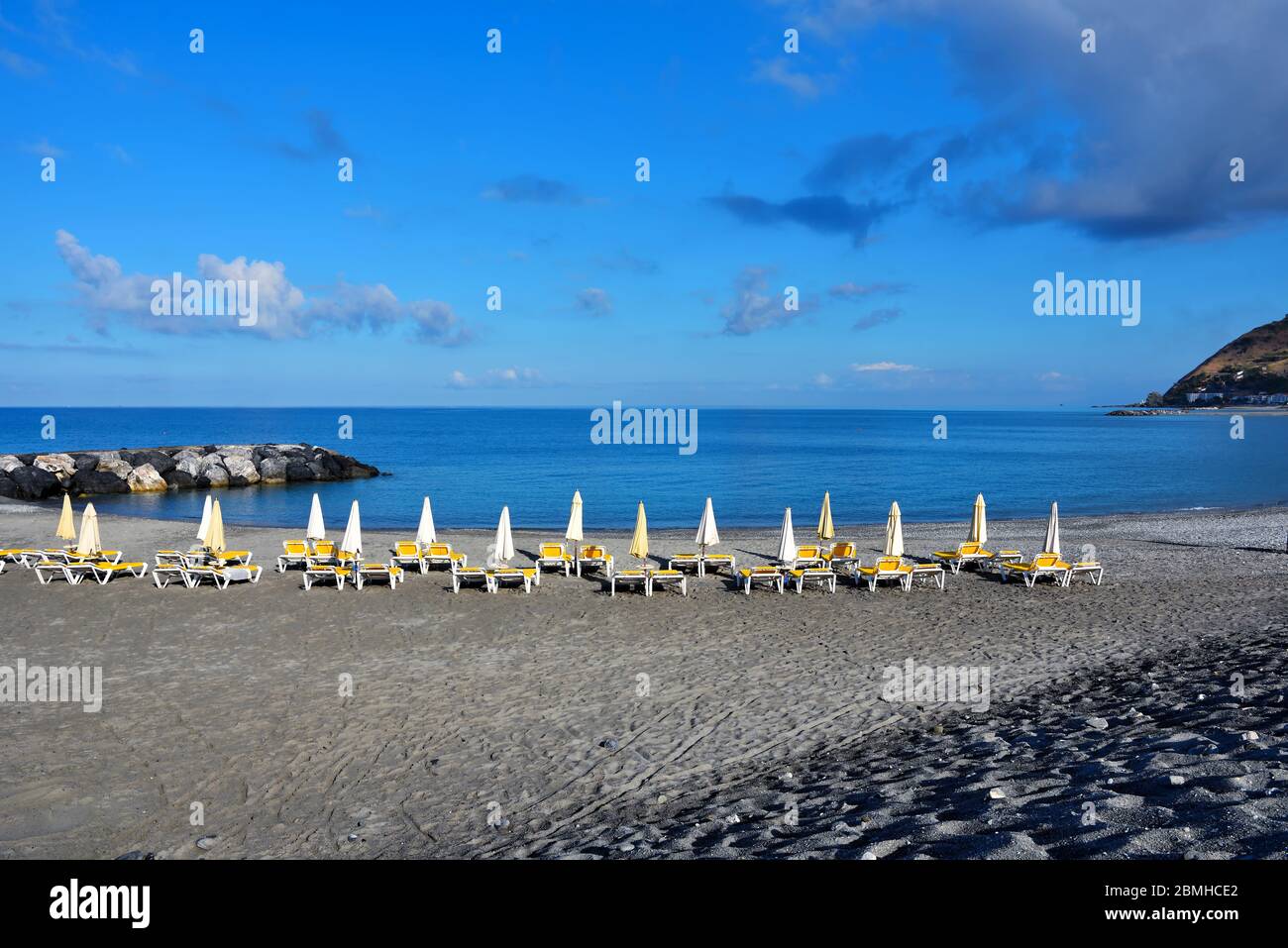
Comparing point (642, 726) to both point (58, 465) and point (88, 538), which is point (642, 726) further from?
point (58, 465)

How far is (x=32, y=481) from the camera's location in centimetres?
3722

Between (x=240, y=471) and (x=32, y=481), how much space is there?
384 inches

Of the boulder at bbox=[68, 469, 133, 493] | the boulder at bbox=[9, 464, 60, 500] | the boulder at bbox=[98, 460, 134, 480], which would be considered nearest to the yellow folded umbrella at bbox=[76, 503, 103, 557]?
the boulder at bbox=[9, 464, 60, 500]

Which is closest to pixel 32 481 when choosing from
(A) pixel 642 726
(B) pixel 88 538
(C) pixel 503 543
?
(B) pixel 88 538

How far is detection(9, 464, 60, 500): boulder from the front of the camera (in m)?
37.1

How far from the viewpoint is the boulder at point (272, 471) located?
153 feet

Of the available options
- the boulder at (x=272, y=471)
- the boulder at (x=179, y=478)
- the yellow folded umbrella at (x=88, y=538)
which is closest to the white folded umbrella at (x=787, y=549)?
the yellow folded umbrella at (x=88, y=538)

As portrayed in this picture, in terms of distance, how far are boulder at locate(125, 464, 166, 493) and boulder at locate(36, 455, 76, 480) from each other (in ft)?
8.24

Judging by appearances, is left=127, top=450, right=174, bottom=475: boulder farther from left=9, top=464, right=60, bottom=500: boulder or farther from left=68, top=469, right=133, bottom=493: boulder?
left=9, top=464, right=60, bottom=500: boulder

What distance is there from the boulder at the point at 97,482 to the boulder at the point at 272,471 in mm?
7298
